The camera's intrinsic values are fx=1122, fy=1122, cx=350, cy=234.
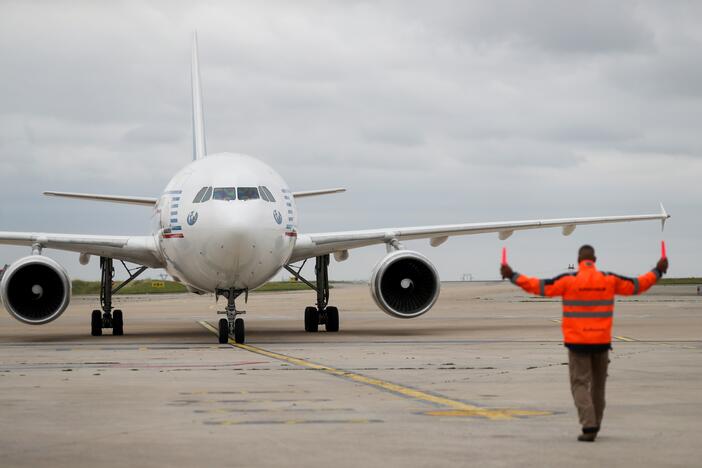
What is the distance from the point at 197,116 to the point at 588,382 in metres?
23.8

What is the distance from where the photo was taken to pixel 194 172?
2186cm

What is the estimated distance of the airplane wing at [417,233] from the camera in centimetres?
2394

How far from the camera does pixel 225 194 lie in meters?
20.4

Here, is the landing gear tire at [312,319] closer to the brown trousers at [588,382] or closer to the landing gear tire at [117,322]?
the landing gear tire at [117,322]

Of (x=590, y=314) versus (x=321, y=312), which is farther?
(x=321, y=312)

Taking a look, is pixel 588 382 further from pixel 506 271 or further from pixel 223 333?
pixel 223 333

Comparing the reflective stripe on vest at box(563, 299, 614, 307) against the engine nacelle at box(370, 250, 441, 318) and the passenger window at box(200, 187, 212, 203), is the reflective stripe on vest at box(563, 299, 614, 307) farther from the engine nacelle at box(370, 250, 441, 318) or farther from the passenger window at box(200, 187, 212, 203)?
the engine nacelle at box(370, 250, 441, 318)

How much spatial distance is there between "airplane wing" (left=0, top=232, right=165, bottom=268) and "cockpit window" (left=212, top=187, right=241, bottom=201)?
3.26 meters

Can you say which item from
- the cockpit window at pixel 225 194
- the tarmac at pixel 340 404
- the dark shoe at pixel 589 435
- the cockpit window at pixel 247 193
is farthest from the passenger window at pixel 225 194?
the dark shoe at pixel 589 435

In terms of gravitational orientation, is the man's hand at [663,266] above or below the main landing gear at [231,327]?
above

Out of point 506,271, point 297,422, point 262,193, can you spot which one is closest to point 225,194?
point 262,193

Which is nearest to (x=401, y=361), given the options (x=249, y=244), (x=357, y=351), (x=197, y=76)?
(x=357, y=351)

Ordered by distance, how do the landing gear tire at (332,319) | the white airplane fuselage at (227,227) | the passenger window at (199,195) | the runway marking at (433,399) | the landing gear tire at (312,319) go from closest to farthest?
the runway marking at (433,399)
the white airplane fuselage at (227,227)
the passenger window at (199,195)
the landing gear tire at (312,319)
the landing gear tire at (332,319)

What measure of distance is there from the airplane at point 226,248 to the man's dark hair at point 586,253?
1150 centimetres
